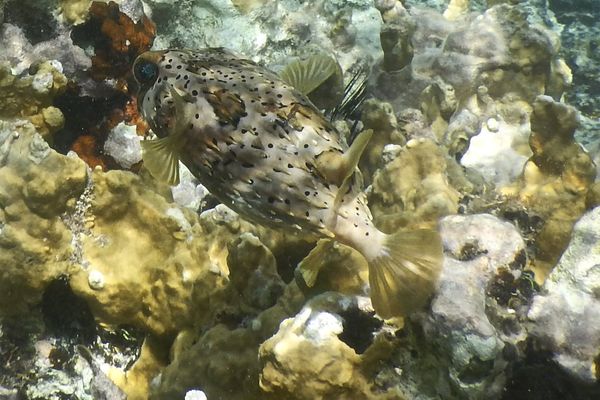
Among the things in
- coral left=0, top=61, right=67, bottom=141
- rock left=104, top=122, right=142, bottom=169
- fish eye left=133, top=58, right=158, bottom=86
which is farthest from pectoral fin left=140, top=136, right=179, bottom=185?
rock left=104, top=122, right=142, bottom=169

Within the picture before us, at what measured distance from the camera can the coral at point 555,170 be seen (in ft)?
11.8

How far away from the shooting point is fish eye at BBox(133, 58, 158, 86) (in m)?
2.99

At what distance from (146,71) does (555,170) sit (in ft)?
9.56

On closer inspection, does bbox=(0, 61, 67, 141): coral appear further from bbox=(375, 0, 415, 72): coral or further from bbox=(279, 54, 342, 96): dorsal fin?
bbox=(375, 0, 415, 72): coral

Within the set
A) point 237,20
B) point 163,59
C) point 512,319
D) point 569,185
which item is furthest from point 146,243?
point 237,20

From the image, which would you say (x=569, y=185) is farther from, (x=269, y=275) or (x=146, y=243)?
(x=146, y=243)

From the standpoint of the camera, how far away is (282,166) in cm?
247

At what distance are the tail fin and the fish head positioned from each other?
1.36 metres

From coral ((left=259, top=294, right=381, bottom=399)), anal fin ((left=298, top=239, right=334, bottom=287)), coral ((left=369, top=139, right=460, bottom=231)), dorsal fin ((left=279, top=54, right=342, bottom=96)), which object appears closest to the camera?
coral ((left=259, top=294, right=381, bottom=399))

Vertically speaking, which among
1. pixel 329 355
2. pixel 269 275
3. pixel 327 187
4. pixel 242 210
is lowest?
pixel 269 275

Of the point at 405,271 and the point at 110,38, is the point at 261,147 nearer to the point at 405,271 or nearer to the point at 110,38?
the point at 405,271

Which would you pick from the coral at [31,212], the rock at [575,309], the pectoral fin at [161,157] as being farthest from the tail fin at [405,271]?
the coral at [31,212]

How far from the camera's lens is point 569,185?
367 centimetres

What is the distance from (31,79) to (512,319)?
380 centimetres
